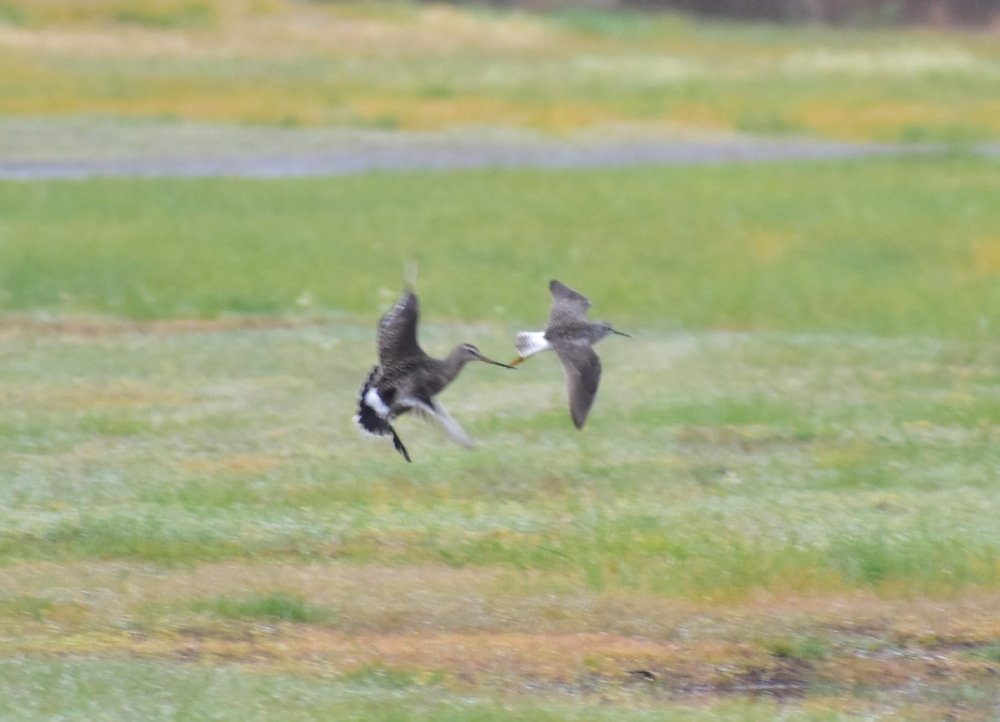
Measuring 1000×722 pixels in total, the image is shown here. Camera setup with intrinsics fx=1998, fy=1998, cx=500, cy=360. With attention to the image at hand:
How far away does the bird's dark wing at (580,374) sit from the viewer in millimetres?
9812

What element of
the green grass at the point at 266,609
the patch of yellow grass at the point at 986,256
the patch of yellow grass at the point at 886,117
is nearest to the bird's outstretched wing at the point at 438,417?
the green grass at the point at 266,609

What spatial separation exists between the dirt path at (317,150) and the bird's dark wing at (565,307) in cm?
1782

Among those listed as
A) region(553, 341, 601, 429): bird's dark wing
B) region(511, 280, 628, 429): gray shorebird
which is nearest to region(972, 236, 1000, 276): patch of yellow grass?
region(511, 280, 628, 429): gray shorebird

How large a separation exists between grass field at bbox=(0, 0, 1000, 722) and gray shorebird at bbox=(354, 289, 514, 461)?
34.4 inches

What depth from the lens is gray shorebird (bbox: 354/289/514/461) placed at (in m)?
9.84

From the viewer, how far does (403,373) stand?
9.91 m

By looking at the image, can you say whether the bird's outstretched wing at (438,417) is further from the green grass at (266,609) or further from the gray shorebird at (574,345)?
the green grass at (266,609)

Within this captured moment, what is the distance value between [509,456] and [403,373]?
2839 mm

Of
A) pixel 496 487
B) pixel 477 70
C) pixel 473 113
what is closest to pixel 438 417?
pixel 496 487

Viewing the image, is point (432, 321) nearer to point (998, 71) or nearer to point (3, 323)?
point (3, 323)

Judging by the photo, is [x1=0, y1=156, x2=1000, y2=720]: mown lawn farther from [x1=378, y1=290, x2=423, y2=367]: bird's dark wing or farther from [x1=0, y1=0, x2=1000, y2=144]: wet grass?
[x1=0, y1=0, x2=1000, y2=144]: wet grass

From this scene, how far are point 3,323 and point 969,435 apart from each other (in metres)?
8.78

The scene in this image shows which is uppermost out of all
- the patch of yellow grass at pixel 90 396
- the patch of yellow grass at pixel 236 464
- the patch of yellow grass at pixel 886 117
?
the patch of yellow grass at pixel 886 117

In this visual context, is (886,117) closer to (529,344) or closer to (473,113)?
(473,113)
